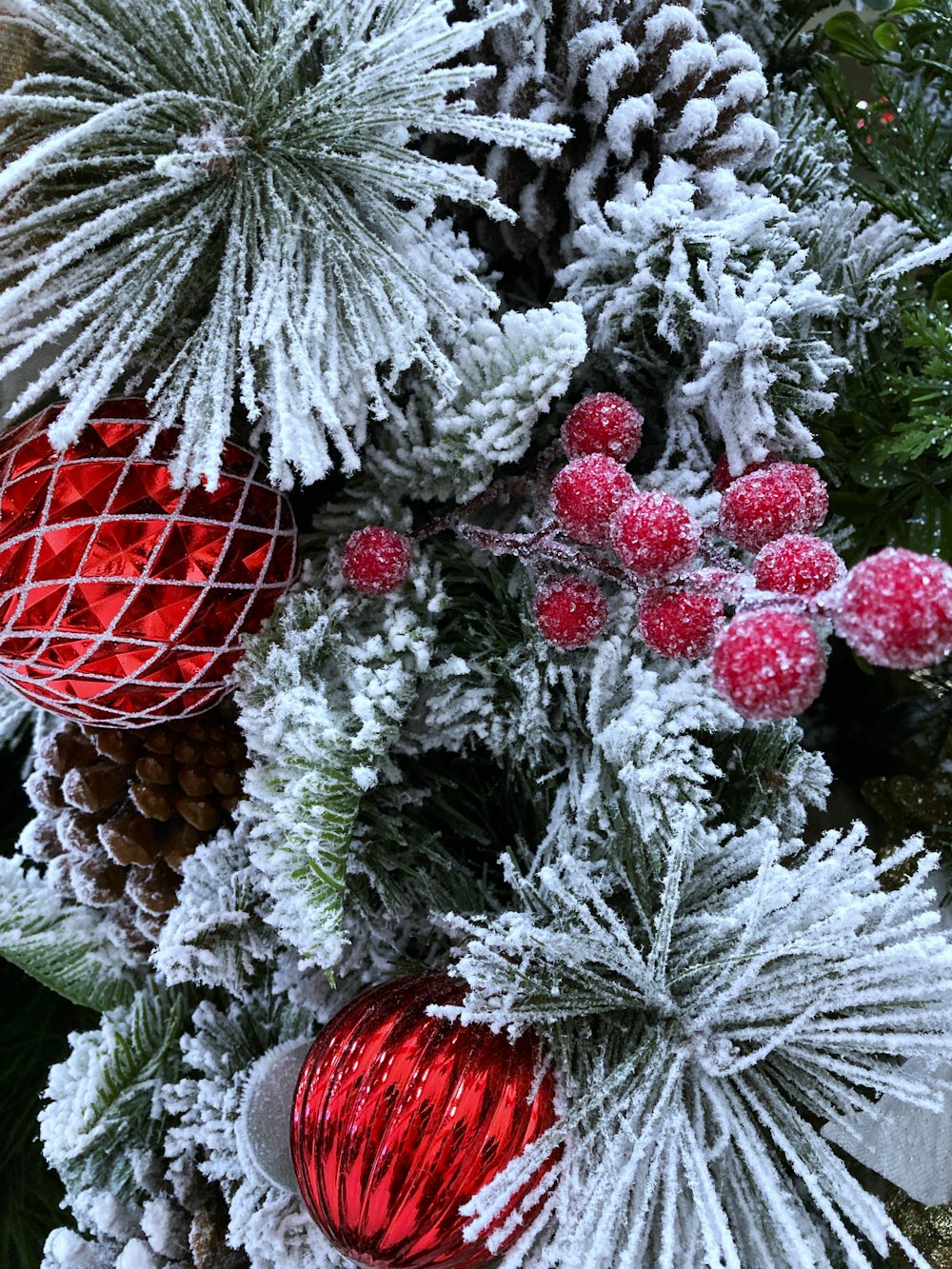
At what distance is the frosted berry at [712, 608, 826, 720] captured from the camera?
1.01ft

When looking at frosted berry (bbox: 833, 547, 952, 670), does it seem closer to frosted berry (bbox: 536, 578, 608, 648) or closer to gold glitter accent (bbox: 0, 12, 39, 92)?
frosted berry (bbox: 536, 578, 608, 648)

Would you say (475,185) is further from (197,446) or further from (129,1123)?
(129,1123)

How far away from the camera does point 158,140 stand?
0.43 metres

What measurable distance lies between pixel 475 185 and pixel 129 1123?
58 centimetres

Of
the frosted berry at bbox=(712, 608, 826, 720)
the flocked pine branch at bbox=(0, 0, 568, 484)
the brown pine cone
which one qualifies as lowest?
the brown pine cone

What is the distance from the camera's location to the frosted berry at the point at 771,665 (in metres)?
0.31

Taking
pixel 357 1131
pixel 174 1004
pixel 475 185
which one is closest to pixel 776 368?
pixel 475 185

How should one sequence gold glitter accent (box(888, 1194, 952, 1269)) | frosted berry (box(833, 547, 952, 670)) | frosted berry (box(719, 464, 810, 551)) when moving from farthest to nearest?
gold glitter accent (box(888, 1194, 952, 1269)) → frosted berry (box(719, 464, 810, 551)) → frosted berry (box(833, 547, 952, 670))

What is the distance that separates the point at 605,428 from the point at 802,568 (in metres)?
0.15

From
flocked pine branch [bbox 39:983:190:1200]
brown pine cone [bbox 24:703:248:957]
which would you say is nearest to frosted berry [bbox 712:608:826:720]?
brown pine cone [bbox 24:703:248:957]

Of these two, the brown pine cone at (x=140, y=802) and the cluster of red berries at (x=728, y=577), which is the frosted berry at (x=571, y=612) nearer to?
the cluster of red berries at (x=728, y=577)

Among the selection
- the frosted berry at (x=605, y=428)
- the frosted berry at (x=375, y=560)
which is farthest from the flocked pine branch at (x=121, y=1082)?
the frosted berry at (x=605, y=428)

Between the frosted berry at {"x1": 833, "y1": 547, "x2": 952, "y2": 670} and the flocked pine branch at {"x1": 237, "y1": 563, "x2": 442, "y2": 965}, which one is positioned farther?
the flocked pine branch at {"x1": 237, "y1": 563, "x2": 442, "y2": 965}

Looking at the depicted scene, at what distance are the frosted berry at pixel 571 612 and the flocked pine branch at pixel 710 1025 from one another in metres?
0.10
